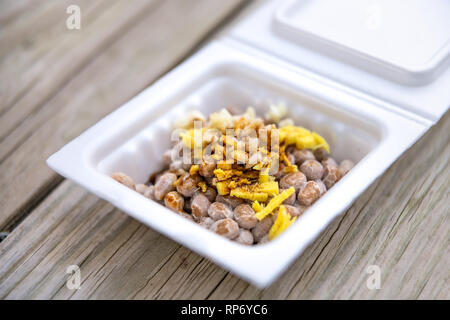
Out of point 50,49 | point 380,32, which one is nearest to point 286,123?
point 380,32

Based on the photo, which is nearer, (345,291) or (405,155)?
(345,291)

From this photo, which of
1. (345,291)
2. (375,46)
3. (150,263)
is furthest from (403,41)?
(150,263)

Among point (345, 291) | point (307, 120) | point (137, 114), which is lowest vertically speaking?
point (345, 291)

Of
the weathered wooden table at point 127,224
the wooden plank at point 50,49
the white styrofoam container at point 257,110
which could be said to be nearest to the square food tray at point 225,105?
the white styrofoam container at point 257,110

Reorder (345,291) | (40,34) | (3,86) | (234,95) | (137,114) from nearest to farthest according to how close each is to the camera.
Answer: (345,291) < (137,114) < (234,95) < (3,86) < (40,34)

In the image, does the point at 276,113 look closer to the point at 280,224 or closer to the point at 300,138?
the point at 300,138

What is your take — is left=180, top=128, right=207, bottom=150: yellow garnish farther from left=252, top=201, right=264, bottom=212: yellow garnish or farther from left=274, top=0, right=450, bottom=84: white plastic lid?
left=274, top=0, right=450, bottom=84: white plastic lid

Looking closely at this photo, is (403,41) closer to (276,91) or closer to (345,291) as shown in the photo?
(276,91)

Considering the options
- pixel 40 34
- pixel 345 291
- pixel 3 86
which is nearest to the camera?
pixel 345 291
